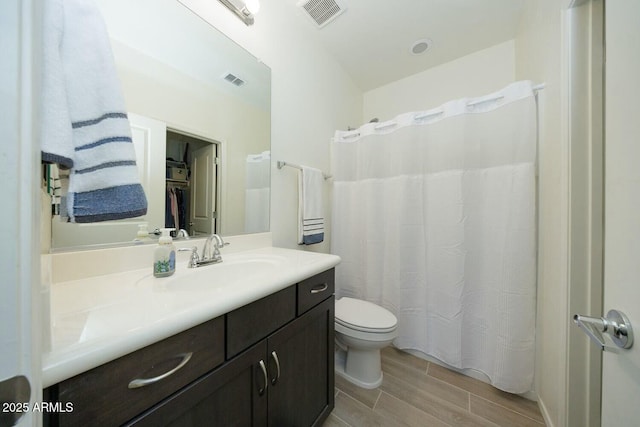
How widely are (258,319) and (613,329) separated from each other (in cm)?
83

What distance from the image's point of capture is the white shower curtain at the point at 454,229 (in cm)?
120

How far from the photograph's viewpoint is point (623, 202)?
44 centimetres

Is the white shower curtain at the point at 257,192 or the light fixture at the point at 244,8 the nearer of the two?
the light fixture at the point at 244,8

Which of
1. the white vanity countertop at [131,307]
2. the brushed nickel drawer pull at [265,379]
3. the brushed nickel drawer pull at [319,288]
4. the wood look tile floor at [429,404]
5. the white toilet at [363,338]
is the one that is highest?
the white vanity countertop at [131,307]

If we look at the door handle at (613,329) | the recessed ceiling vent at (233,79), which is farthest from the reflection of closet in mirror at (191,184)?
the door handle at (613,329)

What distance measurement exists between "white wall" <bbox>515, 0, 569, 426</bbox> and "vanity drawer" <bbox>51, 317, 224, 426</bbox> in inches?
49.9

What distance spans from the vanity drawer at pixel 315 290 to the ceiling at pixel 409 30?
1.71 metres

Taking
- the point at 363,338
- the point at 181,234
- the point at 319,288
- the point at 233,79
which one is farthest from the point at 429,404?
the point at 233,79

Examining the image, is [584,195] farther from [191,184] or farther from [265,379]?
[191,184]

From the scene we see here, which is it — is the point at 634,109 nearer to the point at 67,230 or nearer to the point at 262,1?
the point at 67,230

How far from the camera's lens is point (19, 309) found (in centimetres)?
24

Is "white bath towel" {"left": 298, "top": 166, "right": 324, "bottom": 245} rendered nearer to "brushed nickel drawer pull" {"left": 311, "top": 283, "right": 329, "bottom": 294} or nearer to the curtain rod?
"brushed nickel drawer pull" {"left": 311, "top": 283, "right": 329, "bottom": 294}

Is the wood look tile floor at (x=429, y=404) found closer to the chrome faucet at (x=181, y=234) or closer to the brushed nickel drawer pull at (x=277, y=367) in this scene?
the brushed nickel drawer pull at (x=277, y=367)

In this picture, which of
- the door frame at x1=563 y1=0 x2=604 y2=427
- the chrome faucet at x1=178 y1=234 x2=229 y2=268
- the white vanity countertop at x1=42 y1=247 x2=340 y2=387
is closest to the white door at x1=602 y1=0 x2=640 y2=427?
the door frame at x1=563 y1=0 x2=604 y2=427
